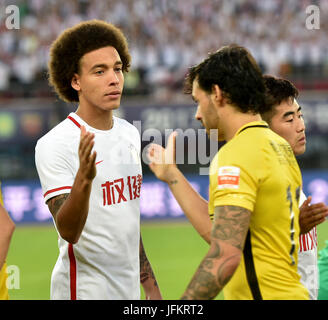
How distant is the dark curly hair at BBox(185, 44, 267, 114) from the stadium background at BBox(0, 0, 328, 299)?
6.11m

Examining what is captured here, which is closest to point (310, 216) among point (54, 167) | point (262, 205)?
point (262, 205)

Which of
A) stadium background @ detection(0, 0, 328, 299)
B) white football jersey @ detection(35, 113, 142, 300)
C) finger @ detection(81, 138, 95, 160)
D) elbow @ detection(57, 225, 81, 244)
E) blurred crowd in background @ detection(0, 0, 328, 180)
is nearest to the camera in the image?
finger @ detection(81, 138, 95, 160)

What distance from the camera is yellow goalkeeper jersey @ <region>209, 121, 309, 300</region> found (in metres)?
2.83

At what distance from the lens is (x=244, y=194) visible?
2.80 metres

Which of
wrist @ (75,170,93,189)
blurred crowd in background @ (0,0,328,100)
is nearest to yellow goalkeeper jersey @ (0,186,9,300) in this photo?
wrist @ (75,170,93,189)

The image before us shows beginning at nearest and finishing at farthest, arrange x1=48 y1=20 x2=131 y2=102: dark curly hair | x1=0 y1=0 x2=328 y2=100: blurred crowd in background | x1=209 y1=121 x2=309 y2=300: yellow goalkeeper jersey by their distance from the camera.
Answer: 1. x1=209 y1=121 x2=309 y2=300: yellow goalkeeper jersey
2. x1=48 y1=20 x2=131 y2=102: dark curly hair
3. x1=0 y1=0 x2=328 y2=100: blurred crowd in background

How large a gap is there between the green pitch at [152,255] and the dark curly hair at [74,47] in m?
4.46

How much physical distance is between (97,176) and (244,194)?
114 cm

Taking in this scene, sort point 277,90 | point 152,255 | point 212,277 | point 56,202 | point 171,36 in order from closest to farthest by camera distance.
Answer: point 212,277 < point 56,202 < point 277,90 < point 152,255 < point 171,36

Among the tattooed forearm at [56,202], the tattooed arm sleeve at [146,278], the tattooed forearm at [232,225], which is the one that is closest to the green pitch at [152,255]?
the tattooed arm sleeve at [146,278]

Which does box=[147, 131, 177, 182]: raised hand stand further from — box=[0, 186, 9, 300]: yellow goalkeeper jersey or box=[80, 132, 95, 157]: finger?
box=[0, 186, 9, 300]: yellow goalkeeper jersey

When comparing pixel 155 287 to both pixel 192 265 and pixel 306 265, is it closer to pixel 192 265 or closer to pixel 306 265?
pixel 306 265

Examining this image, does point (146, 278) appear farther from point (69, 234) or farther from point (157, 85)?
point (157, 85)
